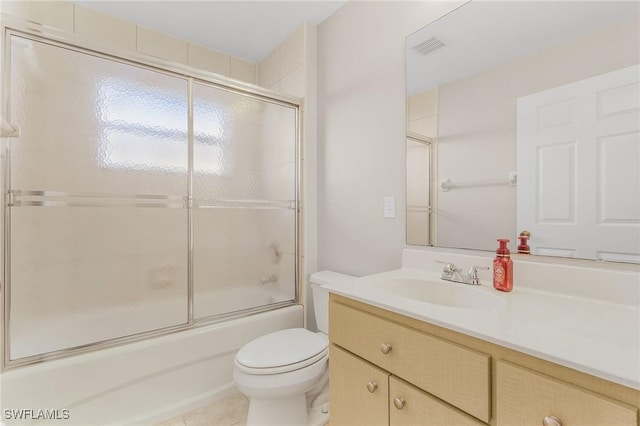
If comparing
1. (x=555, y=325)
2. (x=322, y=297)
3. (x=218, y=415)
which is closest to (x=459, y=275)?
(x=555, y=325)

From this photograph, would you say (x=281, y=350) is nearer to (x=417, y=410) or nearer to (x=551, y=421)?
(x=417, y=410)

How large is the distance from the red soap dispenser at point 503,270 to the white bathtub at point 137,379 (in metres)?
1.37

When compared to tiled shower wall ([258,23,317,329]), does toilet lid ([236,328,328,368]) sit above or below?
below

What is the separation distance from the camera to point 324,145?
6.34ft

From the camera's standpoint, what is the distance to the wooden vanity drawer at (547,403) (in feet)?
1.56

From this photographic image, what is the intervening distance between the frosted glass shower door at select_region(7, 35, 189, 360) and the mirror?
132cm

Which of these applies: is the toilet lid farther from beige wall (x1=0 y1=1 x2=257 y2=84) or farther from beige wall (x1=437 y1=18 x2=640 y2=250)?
beige wall (x1=0 y1=1 x2=257 y2=84)

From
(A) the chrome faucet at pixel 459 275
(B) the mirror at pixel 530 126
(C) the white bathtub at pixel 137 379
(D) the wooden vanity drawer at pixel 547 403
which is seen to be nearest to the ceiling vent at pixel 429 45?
(B) the mirror at pixel 530 126

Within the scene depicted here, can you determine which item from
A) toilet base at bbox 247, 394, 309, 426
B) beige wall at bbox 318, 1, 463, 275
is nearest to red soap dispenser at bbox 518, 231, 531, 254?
beige wall at bbox 318, 1, 463, 275

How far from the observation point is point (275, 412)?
51.2 inches

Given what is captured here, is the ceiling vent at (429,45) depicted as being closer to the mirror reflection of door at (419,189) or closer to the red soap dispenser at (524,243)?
the mirror reflection of door at (419,189)

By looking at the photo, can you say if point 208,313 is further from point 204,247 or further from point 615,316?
point 615,316

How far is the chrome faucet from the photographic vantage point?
41.7 inches

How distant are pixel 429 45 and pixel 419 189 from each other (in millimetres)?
673
